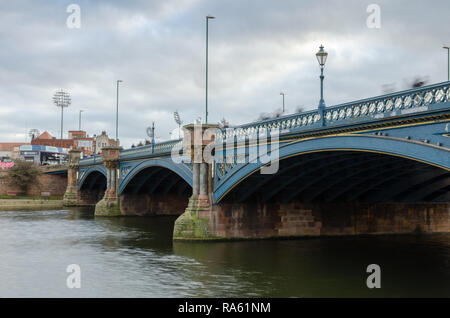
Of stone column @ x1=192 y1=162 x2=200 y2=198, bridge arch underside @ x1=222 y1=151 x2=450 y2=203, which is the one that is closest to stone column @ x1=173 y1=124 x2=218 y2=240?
stone column @ x1=192 y1=162 x2=200 y2=198

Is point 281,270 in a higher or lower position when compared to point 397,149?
lower

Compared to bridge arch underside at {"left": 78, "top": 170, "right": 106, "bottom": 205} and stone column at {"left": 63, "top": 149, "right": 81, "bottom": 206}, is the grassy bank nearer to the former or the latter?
stone column at {"left": 63, "top": 149, "right": 81, "bottom": 206}

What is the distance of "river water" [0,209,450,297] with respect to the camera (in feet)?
60.6

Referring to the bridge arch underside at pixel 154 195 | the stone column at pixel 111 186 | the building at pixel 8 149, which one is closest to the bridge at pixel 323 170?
the bridge arch underside at pixel 154 195

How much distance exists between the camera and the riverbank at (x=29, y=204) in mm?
69931

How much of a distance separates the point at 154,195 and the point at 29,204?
27.1 metres

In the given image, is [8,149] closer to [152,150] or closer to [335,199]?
[152,150]

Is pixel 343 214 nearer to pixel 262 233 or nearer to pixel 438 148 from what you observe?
pixel 262 233

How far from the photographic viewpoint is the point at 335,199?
3312cm

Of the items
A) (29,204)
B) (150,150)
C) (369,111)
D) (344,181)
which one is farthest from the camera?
(29,204)

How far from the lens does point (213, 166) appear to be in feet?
103

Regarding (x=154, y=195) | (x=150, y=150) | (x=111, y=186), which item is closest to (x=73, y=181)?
(x=111, y=186)
